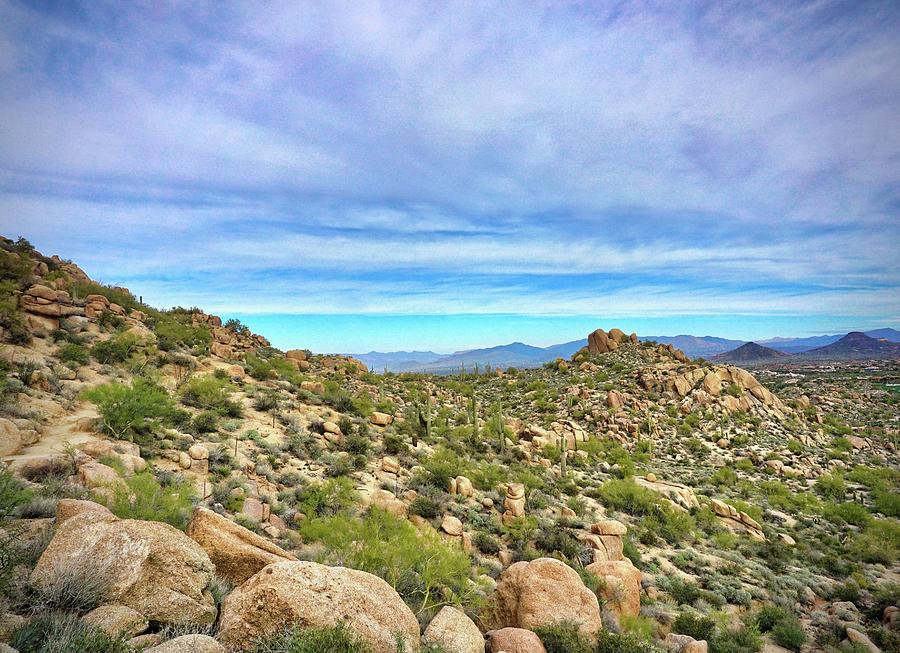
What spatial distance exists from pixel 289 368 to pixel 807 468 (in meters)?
37.8

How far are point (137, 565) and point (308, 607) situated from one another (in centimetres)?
238

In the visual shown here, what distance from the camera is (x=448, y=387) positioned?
43281 mm

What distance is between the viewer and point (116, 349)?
1980 cm

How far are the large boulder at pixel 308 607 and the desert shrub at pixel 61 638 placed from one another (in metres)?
1.39

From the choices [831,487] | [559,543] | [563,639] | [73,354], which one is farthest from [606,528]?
[73,354]

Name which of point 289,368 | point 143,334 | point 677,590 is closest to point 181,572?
point 677,590

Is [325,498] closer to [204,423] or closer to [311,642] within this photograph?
[204,423]

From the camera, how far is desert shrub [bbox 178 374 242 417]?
18.2 m

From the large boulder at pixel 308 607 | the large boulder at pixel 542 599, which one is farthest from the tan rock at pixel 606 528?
the large boulder at pixel 308 607

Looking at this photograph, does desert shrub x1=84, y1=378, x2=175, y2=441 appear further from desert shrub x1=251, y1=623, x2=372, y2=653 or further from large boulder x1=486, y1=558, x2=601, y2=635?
large boulder x1=486, y1=558, x2=601, y2=635

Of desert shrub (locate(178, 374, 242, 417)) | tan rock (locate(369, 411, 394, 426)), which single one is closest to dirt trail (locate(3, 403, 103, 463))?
desert shrub (locate(178, 374, 242, 417))

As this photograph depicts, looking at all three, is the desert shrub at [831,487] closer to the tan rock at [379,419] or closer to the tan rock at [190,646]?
the tan rock at [379,419]

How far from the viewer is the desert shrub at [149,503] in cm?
744

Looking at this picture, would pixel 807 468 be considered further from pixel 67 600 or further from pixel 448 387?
pixel 67 600
